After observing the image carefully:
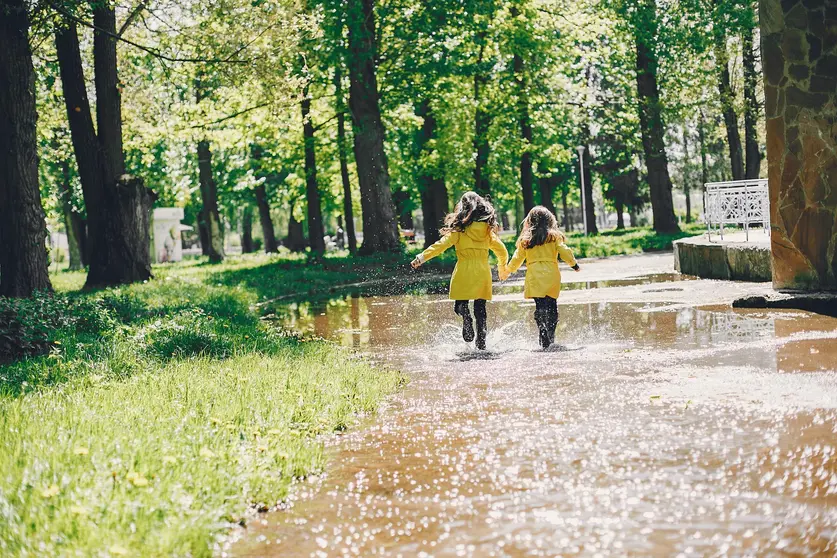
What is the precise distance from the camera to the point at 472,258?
10.4 meters

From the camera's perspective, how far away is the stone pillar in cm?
1177

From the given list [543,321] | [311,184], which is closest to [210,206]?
[311,184]

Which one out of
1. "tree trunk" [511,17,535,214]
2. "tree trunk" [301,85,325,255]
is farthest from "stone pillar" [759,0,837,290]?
"tree trunk" [301,85,325,255]

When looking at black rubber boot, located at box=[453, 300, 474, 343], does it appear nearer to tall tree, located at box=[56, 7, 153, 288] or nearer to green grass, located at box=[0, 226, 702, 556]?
green grass, located at box=[0, 226, 702, 556]

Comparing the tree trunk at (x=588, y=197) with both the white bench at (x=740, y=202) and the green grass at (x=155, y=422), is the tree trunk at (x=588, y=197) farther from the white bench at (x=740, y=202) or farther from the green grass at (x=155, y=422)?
the green grass at (x=155, y=422)

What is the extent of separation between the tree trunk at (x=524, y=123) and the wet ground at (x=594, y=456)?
24377 millimetres

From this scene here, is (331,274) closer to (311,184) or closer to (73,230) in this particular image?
(311,184)

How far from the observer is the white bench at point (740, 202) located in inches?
691

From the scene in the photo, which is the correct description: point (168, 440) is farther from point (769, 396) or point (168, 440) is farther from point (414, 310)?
point (414, 310)

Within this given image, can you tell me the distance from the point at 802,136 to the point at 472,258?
470cm

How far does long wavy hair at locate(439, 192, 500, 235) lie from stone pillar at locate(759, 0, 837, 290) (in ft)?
13.7

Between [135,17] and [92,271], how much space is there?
6.07 m

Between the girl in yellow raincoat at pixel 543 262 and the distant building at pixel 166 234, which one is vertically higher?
the distant building at pixel 166 234

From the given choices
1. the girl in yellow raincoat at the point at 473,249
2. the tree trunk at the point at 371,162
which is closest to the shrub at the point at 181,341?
the girl in yellow raincoat at the point at 473,249
